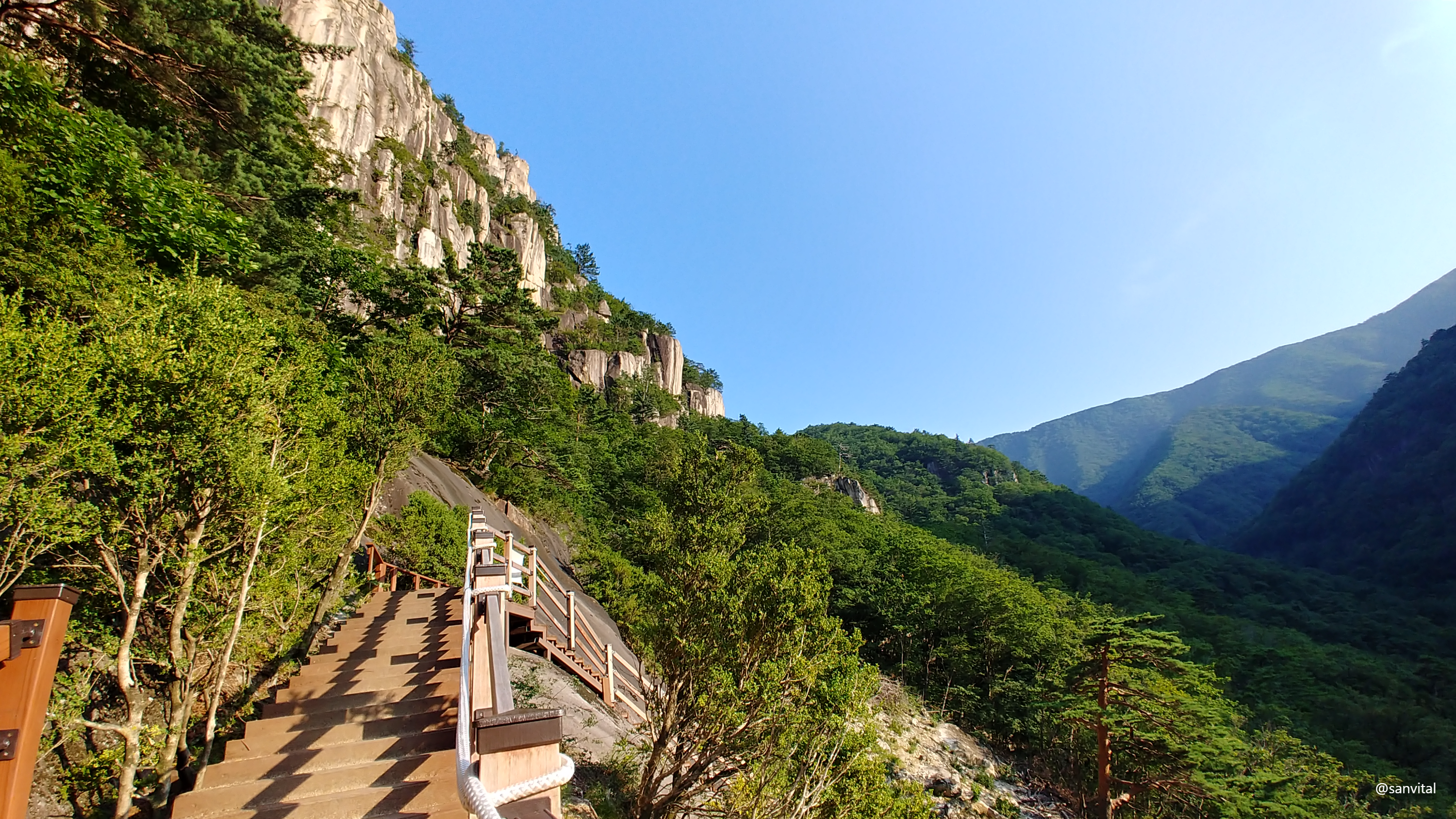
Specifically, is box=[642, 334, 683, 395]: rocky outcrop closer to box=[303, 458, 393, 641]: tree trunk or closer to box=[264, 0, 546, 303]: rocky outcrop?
box=[264, 0, 546, 303]: rocky outcrop

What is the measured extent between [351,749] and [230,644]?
5.58 ft

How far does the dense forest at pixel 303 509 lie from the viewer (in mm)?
4363

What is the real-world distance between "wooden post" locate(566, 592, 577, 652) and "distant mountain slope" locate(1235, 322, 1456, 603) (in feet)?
260

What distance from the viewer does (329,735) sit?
169 inches

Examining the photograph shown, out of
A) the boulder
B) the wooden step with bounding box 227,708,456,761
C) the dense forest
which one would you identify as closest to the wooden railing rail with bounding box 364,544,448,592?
the dense forest

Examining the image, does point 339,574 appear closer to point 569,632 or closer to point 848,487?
point 569,632

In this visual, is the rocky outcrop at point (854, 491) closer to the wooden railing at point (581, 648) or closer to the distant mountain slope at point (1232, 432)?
the wooden railing at point (581, 648)

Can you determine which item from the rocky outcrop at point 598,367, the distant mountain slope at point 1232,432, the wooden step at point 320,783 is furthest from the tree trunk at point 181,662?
the distant mountain slope at point 1232,432

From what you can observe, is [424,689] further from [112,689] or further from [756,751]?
[756,751]

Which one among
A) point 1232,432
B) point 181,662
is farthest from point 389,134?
point 1232,432

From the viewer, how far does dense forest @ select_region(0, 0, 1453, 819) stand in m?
4.36

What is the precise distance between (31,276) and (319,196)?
33.4 feet

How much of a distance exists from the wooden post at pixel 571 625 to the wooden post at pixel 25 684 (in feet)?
25.4

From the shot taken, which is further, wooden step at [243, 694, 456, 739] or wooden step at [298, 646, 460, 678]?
wooden step at [298, 646, 460, 678]
